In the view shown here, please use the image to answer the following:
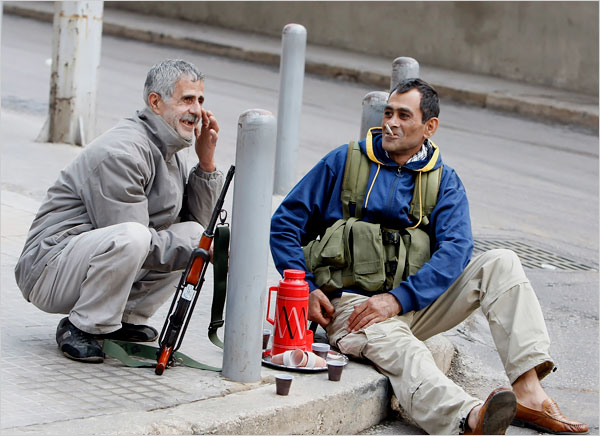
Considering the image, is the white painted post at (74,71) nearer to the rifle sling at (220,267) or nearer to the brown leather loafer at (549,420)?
the rifle sling at (220,267)

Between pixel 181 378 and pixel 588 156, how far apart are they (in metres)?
8.54

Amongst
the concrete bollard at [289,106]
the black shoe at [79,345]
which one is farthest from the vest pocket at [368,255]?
the concrete bollard at [289,106]

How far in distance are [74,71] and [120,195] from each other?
16.2 feet

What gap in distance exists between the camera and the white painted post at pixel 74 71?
8.66m

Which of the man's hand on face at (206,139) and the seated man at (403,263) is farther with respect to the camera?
the man's hand on face at (206,139)

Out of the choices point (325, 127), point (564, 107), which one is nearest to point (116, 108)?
point (325, 127)

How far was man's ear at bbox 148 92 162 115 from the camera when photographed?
14.0 feet

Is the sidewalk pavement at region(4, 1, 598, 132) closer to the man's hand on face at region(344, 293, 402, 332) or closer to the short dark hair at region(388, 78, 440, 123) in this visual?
the short dark hair at region(388, 78, 440, 123)

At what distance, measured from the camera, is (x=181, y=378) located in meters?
4.01

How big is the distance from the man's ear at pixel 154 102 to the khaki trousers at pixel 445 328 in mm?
1113

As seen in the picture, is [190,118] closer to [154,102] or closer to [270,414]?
[154,102]

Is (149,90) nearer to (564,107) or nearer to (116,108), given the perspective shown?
(116,108)

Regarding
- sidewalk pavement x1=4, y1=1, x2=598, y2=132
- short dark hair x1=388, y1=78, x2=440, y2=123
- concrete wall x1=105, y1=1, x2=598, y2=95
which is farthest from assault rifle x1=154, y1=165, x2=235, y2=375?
concrete wall x1=105, y1=1, x2=598, y2=95

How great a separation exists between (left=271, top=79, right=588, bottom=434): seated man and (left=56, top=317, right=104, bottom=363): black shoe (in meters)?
0.86
